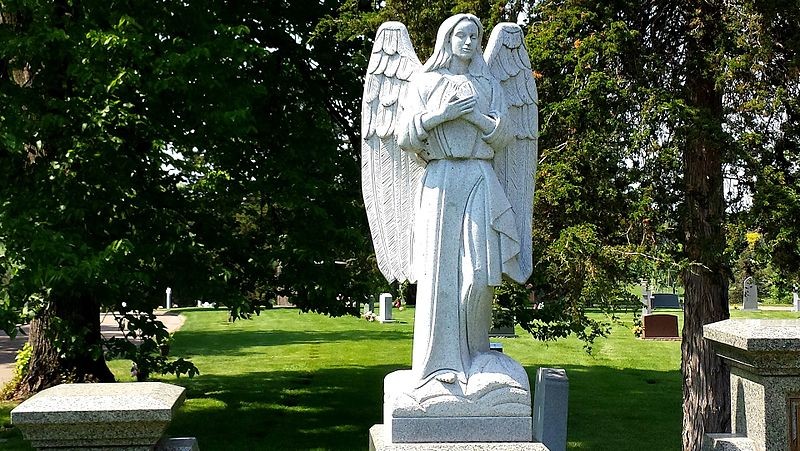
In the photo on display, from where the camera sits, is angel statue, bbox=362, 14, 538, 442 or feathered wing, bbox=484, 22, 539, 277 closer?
angel statue, bbox=362, 14, 538, 442

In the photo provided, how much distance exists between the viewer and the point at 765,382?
5863mm

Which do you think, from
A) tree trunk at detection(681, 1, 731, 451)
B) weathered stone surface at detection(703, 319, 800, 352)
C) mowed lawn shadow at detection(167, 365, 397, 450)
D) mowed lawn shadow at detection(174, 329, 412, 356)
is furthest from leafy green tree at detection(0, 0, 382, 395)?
mowed lawn shadow at detection(174, 329, 412, 356)

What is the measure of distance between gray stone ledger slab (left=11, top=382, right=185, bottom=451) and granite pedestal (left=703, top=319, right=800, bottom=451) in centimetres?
368

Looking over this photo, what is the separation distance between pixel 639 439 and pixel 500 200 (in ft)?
21.1

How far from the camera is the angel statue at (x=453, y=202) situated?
17.2 ft

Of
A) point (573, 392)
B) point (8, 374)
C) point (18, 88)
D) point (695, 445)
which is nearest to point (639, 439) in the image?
point (695, 445)

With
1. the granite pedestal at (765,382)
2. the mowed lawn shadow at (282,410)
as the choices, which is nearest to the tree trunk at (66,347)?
the mowed lawn shadow at (282,410)

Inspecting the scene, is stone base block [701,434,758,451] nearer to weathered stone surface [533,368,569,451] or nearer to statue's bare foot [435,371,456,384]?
weathered stone surface [533,368,569,451]

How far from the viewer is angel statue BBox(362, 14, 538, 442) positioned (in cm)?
523

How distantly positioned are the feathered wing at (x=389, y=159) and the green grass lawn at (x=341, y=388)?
5.14m

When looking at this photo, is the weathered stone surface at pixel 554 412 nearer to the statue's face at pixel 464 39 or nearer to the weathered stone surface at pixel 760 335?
the weathered stone surface at pixel 760 335

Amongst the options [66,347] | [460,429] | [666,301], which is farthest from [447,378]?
[666,301]

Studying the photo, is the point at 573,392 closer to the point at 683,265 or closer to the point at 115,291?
the point at 683,265

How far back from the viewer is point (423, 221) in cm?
549
